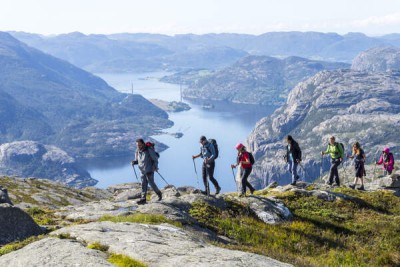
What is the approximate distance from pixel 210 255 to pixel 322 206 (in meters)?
15.7

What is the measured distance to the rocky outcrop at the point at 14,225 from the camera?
14.7m

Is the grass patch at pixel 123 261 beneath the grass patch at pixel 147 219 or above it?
above

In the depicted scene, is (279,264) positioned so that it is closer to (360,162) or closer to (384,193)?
(384,193)

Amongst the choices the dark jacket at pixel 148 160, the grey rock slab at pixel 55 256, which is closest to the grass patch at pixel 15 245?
the grey rock slab at pixel 55 256

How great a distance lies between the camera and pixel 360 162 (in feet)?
114

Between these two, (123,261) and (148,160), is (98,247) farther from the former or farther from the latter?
(148,160)

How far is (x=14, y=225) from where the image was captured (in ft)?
49.2

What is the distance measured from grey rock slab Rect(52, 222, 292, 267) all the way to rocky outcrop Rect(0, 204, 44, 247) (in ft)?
4.50

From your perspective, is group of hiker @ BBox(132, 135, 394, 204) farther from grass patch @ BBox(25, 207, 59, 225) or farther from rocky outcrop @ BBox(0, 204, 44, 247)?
rocky outcrop @ BBox(0, 204, 44, 247)

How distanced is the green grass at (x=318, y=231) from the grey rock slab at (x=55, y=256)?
576 cm

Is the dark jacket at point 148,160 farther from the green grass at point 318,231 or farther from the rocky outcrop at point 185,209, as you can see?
the green grass at point 318,231

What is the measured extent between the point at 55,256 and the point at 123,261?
5.73 ft

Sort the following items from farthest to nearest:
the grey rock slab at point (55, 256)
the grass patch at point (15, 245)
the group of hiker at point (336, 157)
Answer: the group of hiker at point (336, 157) < the grass patch at point (15, 245) < the grey rock slab at point (55, 256)

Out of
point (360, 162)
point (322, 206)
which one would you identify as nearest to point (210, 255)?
point (322, 206)
